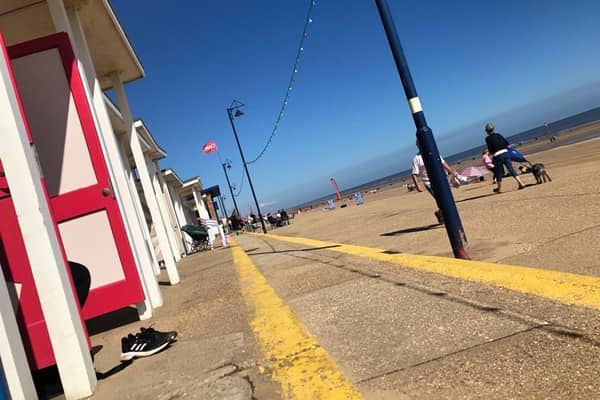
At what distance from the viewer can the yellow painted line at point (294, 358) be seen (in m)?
2.04

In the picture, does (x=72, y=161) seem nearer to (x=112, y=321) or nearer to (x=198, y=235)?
(x=112, y=321)

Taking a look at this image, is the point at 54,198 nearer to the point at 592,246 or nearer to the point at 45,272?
the point at 45,272

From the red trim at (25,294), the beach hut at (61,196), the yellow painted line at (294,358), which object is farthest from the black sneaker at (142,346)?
the yellow painted line at (294,358)

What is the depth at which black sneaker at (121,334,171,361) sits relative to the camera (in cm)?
318

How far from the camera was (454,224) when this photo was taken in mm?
4477

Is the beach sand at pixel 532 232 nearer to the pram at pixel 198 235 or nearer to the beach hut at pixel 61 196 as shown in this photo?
the beach hut at pixel 61 196

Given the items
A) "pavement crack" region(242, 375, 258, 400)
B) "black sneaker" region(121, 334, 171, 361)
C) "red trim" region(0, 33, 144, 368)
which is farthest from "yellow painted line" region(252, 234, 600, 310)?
"red trim" region(0, 33, 144, 368)

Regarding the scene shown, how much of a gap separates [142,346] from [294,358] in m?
1.35

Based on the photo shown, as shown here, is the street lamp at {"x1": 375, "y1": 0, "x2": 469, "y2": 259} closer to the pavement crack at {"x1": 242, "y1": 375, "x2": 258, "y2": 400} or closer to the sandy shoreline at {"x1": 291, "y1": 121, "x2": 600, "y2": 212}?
the pavement crack at {"x1": 242, "y1": 375, "x2": 258, "y2": 400}

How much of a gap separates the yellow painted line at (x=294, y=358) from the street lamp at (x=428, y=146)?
1874 millimetres

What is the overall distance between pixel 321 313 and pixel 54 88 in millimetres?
3272

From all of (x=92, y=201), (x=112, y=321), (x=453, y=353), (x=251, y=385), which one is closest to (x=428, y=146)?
Result: (x=453, y=353)

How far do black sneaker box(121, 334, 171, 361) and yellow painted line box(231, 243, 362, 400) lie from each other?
2.25 ft

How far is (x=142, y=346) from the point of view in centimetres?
324
